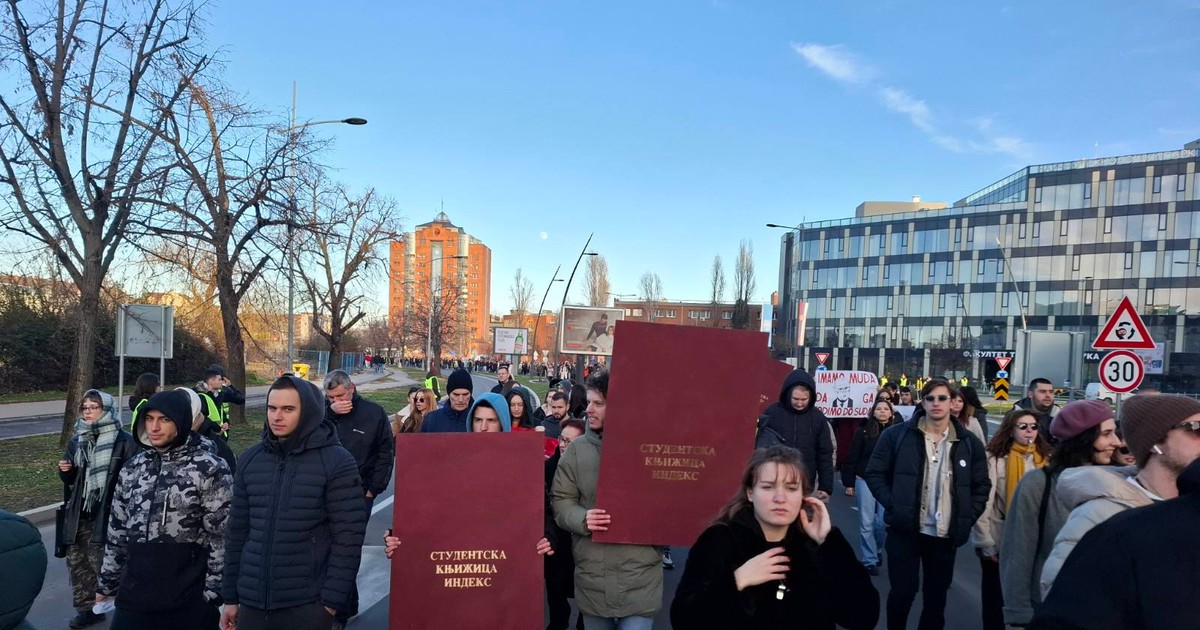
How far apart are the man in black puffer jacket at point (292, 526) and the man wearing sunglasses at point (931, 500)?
3.57 meters

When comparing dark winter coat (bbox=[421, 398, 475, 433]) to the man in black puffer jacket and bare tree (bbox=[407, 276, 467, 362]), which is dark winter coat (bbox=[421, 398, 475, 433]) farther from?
bare tree (bbox=[407, 276, 467, 362])

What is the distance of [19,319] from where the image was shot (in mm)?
29703

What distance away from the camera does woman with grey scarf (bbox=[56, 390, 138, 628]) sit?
5.02m

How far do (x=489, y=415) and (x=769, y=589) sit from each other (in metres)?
2.44

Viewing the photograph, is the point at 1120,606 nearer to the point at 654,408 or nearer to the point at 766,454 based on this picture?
the point at 766,454

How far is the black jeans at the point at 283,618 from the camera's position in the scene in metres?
3.09

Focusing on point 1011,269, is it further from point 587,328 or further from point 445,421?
point 445,421

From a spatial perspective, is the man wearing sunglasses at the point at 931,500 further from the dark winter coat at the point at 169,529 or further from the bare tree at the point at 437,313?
the bare tree at the point at 437,313

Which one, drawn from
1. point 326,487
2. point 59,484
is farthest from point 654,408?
point 59,484

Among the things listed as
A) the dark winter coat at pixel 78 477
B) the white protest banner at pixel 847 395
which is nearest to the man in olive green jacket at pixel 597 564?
the dark winter coat at pixel 78 477

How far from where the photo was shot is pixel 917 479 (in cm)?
467

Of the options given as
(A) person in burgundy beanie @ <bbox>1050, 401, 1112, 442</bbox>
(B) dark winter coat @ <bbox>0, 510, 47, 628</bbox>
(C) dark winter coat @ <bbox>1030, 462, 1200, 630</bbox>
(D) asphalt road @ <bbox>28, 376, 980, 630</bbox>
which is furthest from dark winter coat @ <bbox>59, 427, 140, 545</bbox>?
(A) person in burgundy beanie @ <bbox>1050, 401, 1112, 442</bbox>

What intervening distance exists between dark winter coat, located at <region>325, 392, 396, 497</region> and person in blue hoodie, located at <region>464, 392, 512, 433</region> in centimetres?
191

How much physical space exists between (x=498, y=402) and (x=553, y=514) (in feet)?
3.43
